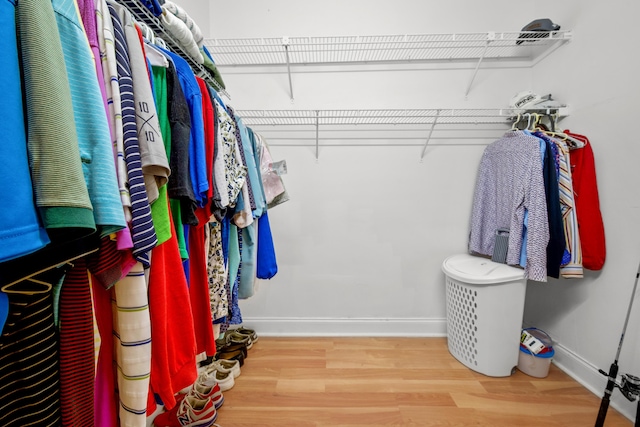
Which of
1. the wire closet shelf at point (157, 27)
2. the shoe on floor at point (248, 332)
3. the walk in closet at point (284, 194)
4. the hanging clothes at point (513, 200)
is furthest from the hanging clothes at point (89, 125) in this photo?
the hanging clothes at point (513, 200)

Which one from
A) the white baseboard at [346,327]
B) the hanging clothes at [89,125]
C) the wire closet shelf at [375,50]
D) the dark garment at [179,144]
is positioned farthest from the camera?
the white baseboard at [346,327]

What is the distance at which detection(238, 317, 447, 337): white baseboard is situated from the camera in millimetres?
1818

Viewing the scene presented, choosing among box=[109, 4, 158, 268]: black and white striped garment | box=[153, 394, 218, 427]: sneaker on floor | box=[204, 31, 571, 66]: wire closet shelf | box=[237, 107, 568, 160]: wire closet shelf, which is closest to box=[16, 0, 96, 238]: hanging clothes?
box=[109, 4, 158, 268]: black and white striped garment

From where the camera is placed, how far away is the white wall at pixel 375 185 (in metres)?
1.70

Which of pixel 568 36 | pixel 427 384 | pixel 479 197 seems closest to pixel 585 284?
pixel 479 197

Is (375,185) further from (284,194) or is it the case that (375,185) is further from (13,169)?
(13,169)

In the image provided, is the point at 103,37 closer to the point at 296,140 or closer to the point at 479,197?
the point at 296,140

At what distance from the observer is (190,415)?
108 centimetres

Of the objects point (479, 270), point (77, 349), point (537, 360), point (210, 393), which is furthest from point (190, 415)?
point (537, 360)

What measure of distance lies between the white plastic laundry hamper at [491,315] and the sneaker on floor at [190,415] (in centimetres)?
140

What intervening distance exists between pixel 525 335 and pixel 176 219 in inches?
74.8

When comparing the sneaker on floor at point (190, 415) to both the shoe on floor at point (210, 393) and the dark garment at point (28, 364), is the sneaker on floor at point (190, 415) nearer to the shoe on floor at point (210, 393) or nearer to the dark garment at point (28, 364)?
the shoe on floor at point (210, 393)

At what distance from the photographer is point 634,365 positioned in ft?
3.72

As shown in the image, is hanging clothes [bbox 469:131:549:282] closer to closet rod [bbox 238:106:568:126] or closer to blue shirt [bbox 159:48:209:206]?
closet rod [bbox 238:106:568:126]
